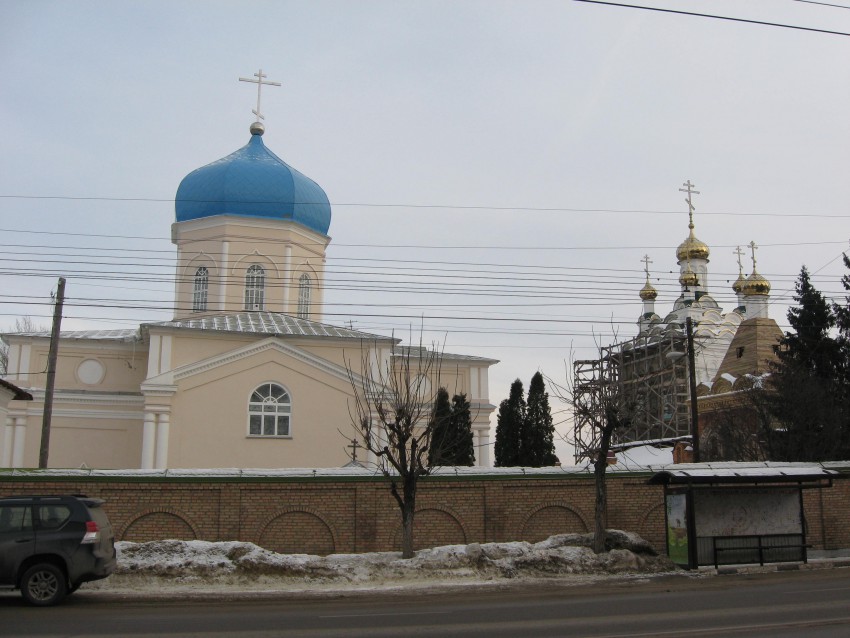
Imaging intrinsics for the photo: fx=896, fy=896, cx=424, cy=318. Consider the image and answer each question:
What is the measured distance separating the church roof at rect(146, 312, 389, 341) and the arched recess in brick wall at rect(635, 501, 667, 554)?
1411 cm

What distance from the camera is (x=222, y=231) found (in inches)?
1340

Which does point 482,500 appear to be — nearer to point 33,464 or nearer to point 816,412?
point 816,412

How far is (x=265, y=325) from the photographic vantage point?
31812 millimetres

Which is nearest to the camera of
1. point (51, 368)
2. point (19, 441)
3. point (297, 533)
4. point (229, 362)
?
point (297, 533)

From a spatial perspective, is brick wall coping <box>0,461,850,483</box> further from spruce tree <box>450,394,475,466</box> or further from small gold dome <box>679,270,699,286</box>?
small gold dome <box>679,270,699,286</box>

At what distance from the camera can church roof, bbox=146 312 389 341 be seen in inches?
1214

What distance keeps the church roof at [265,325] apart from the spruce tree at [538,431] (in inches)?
263

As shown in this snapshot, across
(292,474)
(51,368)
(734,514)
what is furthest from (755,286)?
(51,368)

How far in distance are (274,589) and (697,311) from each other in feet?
180

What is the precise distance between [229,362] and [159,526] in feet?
38.4

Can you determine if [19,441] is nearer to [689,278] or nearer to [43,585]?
[43,585]

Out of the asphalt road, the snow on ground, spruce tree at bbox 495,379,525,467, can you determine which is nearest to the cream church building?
spruce tree at bbox 495,379,525,467

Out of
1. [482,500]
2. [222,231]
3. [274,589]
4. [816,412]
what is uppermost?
[222,231]

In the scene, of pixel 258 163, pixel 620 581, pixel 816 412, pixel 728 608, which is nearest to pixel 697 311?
pixel 816 412
